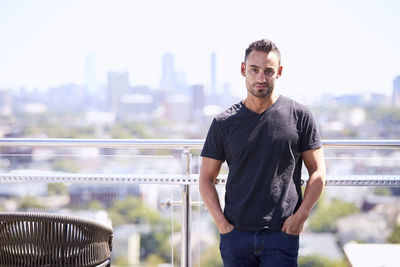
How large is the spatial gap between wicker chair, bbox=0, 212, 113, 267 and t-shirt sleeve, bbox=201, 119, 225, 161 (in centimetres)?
51

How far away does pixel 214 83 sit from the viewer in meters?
56.2

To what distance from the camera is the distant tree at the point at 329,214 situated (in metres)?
2.44

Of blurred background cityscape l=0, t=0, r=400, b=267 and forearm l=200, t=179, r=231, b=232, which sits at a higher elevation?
blurred background cityscape l=0, t=0, r=400, b=267

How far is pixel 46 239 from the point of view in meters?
1.75

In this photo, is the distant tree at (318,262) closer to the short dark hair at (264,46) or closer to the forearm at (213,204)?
the forearm at (213,204)

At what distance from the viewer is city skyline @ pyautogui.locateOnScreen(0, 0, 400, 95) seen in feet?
185

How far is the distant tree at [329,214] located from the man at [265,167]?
2.07 ft

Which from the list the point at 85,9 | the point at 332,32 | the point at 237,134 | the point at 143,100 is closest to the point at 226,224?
the point at 237,134

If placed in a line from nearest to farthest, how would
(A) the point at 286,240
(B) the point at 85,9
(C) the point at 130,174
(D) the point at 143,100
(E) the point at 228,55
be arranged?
(A) the point at 286,240, (C) the point at 130,174, (D) the point at 143,100, (E) the point at 228,55, (B) the point at 85,9

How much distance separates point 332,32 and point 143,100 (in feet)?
86.1

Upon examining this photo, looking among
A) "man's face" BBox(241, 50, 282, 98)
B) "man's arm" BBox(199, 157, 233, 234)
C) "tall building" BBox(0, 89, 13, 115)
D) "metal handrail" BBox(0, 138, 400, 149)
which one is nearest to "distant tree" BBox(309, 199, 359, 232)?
"metal handrail" BBox(0, 138, 400, 149)

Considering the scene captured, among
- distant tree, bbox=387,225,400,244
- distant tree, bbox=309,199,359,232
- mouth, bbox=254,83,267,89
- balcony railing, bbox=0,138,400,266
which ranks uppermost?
mouth, bbox=254,83,267,89

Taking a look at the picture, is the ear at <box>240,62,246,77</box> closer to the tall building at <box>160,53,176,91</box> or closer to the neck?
the neck

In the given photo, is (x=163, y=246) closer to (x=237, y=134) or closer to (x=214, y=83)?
(x=237, y=134)
